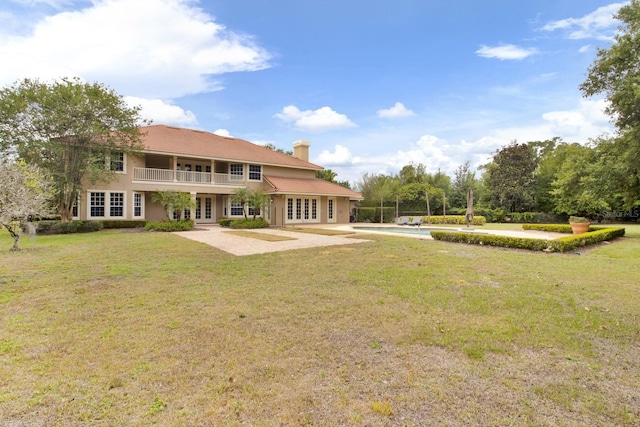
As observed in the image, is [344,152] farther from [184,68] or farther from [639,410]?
[639,410]

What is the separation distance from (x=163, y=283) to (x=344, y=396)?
16.2 feet

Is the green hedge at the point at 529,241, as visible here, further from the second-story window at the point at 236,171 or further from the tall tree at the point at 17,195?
the second-story window at the point at 236,171

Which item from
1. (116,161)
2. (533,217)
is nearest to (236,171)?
(116,161)

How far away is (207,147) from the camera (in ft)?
84.5

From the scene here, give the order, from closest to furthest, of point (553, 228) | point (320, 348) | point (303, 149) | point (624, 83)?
1. point (320, 348)
2. point (624, 83)
3. point (553, 228)
4. point (303, 149)

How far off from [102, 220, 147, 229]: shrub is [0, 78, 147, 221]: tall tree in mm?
1946

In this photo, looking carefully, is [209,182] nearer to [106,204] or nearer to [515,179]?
[106,204]

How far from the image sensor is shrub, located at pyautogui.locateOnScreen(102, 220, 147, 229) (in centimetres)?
1993

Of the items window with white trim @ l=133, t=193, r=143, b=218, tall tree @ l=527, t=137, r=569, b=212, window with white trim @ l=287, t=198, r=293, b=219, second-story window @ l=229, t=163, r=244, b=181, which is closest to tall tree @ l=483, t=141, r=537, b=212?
tall tree @ l=527, t=137, r=569, b=212

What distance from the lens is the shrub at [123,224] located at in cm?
1993

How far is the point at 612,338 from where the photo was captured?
4086mm

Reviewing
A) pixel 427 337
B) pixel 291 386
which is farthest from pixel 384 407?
pixel 427 337

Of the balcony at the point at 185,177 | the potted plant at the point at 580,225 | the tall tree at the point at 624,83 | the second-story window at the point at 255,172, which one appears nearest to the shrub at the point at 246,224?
the balcony at the point at 185,177

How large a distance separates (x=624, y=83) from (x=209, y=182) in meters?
22.9
